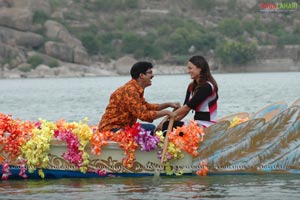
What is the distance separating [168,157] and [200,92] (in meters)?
0.94

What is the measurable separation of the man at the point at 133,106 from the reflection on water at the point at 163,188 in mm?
733

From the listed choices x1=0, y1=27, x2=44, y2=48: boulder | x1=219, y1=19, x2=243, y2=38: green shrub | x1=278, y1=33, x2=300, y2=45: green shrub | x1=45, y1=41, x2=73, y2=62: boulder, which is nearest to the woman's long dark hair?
x1=45, y1=41, x2=73, y2=62: boulder

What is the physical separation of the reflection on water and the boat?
0.38 feet

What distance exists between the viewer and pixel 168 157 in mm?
12914

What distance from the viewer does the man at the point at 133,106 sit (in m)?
12.8

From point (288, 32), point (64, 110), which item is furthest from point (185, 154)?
point (288, 32)

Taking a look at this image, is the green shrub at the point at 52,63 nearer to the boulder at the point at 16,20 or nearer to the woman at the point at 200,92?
the boulder at the point at 16,20

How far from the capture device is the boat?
1297 cm

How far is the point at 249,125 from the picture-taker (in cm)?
1304

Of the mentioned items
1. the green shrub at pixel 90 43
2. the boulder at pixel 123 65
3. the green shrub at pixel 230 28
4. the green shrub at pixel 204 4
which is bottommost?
the boulder at pixel 123 65

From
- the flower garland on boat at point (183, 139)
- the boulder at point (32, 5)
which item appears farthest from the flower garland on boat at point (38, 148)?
the boulder at point (32, 5)

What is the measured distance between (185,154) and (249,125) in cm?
91

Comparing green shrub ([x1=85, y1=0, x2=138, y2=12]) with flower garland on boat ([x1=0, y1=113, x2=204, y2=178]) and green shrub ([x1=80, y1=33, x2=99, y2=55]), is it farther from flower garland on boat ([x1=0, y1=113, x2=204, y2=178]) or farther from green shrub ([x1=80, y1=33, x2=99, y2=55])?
flower garland on boat ([x1=0, y1=113, x2=204, y2=178])

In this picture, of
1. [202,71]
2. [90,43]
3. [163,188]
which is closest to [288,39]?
[90,43]
